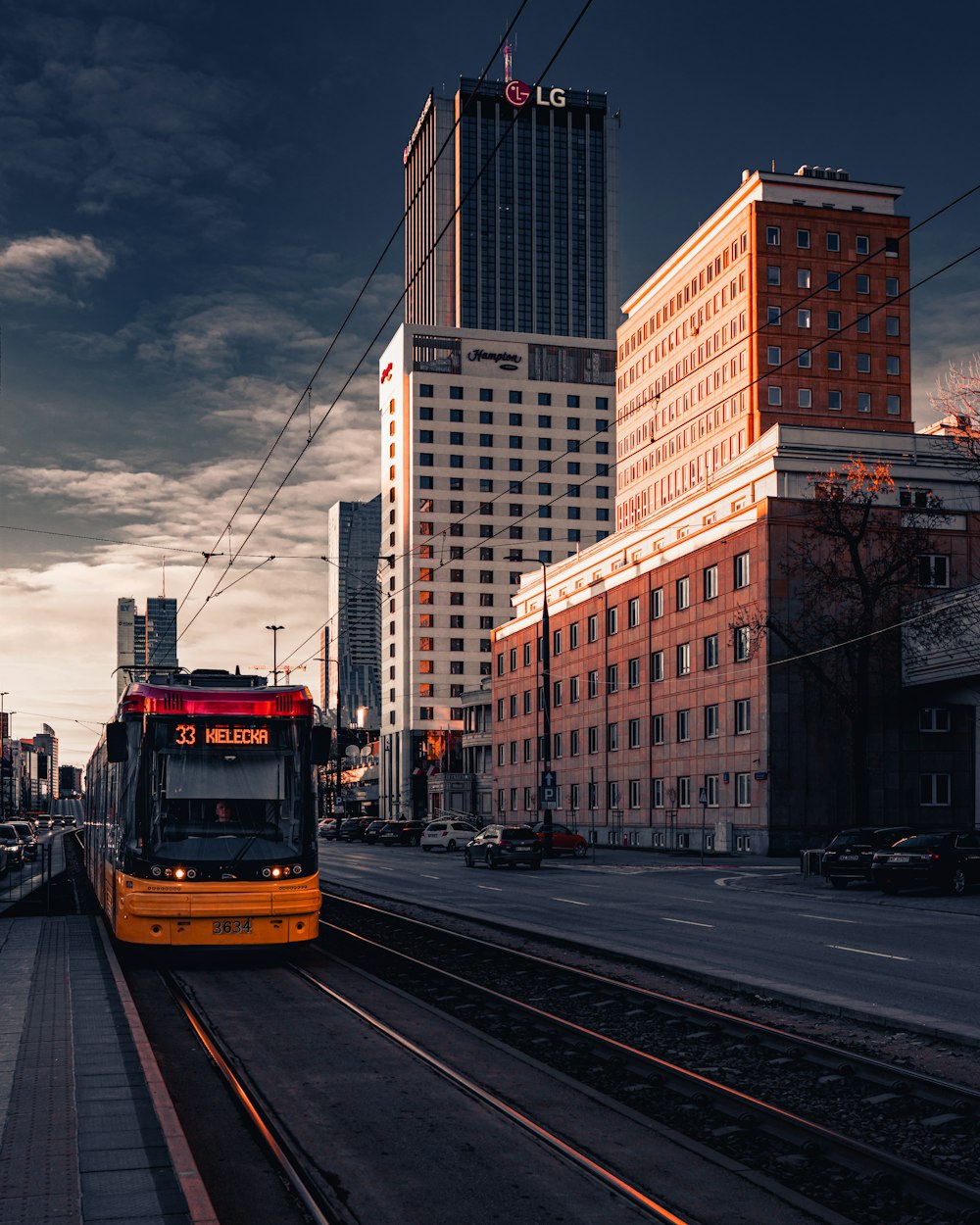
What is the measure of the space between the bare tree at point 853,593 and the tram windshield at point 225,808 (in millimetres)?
32494

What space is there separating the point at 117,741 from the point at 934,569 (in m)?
44.8

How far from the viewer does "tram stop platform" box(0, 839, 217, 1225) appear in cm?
657

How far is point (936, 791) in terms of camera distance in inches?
2109

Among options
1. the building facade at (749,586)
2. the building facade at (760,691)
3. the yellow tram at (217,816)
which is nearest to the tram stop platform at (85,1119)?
the yellow tram at (217,816)

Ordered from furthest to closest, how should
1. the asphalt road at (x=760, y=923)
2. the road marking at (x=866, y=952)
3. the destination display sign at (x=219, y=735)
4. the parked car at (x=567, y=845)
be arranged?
the parked car at (x=567, y=845) < the road marking at (x=866, y=952) < the destination display sign at (x=219, y=735) < the asphalt road at (x=760, y=923)

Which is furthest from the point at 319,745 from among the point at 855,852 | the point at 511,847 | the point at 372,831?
the point at 372,831

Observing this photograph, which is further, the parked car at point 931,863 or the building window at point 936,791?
the building window at point 936,791

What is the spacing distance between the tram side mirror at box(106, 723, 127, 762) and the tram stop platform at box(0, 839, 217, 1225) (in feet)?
8.78

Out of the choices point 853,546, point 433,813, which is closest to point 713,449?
point 433,813

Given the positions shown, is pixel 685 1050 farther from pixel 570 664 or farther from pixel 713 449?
pixel 713 449

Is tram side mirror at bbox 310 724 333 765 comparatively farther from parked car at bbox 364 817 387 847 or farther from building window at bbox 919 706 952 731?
parked car at bbox 364 817 387 847

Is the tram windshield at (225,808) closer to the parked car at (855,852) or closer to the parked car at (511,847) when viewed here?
the parked car at (855,852)

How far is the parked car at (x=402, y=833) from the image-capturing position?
7600 centimetres

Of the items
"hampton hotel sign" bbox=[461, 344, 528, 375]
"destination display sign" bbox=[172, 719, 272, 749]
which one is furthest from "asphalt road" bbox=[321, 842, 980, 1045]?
"hampton hotel sign" bbox=[461, 344, 528, 375]
